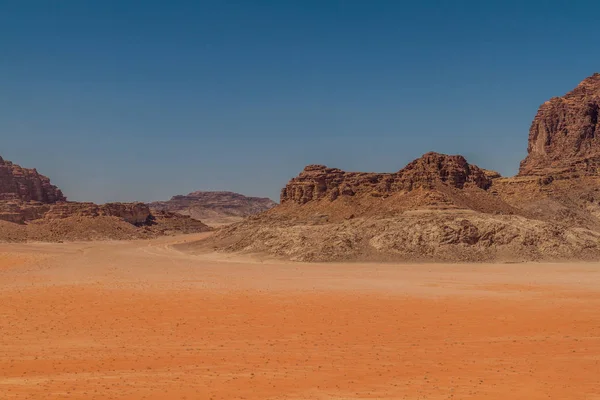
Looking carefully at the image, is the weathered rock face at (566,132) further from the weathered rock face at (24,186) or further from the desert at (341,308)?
the weathered rock face at (24,186)

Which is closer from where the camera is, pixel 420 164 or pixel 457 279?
pixel 457 279

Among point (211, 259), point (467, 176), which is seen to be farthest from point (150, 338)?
point (467, 176)

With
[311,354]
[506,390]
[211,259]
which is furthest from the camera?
[211,259]

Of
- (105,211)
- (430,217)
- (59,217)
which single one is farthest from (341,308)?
(105,211)

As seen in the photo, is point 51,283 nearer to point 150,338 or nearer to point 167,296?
point 167,296

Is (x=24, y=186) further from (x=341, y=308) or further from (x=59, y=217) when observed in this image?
(x=341, y=308)

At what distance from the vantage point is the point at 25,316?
2225 centimetres

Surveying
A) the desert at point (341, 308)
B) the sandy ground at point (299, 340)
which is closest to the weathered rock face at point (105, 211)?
the desert at point (341, 308)

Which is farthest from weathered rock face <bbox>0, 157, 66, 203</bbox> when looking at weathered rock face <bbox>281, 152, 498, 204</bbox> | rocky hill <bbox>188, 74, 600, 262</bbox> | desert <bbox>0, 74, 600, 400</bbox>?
weathered rock face <bbox>281, 152, 498, 204</bbox>

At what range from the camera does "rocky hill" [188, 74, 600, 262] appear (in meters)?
53.6

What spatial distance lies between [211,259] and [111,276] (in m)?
21.2

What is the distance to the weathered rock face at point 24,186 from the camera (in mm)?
123375

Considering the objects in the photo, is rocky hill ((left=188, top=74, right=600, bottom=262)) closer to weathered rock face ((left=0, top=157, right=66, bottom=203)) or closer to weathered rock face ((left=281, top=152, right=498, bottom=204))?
weathered rock face ((left=281, top=152, right=498, bottom=204))

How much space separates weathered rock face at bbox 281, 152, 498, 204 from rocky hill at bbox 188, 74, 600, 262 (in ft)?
0.46
